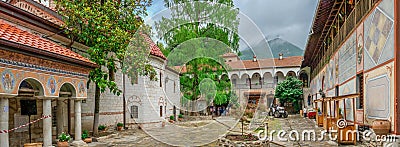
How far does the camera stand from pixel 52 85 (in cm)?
912

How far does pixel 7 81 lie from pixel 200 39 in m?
14.7

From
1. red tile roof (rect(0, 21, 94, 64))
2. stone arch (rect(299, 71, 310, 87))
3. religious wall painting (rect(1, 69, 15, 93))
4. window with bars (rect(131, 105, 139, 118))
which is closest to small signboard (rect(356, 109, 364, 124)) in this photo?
red tile roof (rect(0, 21, 94, 64))

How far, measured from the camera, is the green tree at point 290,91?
31.6 m

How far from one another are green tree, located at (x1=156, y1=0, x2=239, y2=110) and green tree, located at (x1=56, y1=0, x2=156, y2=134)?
20.3 ft

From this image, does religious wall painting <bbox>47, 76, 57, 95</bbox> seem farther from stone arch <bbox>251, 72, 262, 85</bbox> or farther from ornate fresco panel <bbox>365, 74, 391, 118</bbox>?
stone arch <bbox>251, 72, 262, 85</bbox>

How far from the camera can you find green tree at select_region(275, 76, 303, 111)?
31633 mm

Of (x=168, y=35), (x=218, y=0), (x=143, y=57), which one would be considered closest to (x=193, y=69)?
(x=168, y=35)

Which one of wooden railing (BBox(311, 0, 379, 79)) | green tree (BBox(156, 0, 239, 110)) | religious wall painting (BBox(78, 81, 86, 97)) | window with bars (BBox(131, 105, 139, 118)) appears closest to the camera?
wooden railing (BBox(311, 0, 379, 79))

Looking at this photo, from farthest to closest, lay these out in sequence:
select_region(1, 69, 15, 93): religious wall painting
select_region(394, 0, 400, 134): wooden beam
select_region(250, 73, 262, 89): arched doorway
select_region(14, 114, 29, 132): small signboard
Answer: select_region(250, 73, 262, 89): arched doorway
select_region(14, 114, 29, 132): small signboard
select_region(1, 69, 15, 93): religious wall painting
select_region(394, 0, 400, 134): wooden beam

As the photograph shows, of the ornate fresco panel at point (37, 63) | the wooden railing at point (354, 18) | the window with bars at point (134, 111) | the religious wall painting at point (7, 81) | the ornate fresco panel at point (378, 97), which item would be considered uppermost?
the wooden railing at point (354, 18)

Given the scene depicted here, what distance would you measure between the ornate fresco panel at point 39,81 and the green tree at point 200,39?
10.0 m

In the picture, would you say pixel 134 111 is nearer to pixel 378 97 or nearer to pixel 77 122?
pixel 77 122

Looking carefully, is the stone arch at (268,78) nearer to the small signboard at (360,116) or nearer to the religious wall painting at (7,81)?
the small signboard at (360,116)

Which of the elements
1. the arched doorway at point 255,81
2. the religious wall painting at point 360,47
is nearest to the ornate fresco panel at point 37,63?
the religious wall painting at point 360,47
